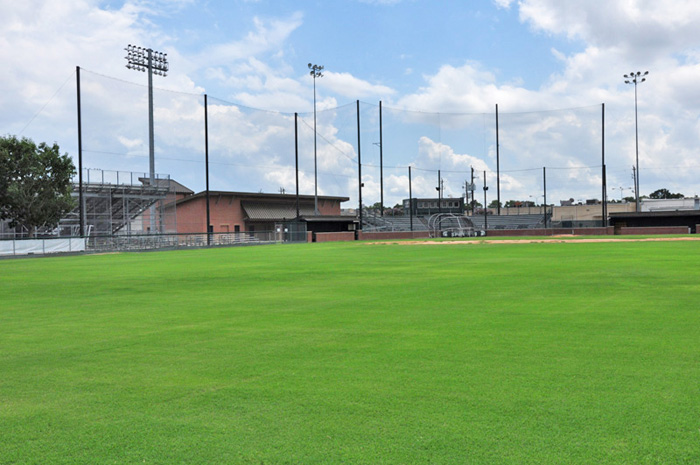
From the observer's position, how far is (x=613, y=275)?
1485 cm

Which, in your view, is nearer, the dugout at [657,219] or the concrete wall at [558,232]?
the dugout at [657,219]

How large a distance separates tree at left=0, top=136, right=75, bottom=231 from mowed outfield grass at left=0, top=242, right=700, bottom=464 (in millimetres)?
38829

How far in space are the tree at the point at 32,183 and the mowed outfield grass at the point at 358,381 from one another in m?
38.8

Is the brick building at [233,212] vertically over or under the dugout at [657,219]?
over

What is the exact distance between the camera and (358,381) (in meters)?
5.04

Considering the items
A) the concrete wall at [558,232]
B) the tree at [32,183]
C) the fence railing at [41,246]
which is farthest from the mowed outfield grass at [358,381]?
the concrete wall at [558,232]

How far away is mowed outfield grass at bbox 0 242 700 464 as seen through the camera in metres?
3.64

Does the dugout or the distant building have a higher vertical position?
the distant building

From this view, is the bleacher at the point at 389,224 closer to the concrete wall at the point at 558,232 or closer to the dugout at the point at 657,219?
the concrete wall at the point at 558,232

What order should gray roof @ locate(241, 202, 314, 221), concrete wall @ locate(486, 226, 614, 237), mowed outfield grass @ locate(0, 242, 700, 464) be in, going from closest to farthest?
mowed outfield grass @ locate(0, 242, 700, 464) → concrete wall @ locate(486, 226, 614, 237) → gray roof @ locate(241, 202, 314, 221)

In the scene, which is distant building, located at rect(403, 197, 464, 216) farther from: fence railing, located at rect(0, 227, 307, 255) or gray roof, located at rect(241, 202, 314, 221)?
fence railing, located at rect(0, 227, 307, 255)

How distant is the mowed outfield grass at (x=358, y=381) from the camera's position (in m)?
3.64

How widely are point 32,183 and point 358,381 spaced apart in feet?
154

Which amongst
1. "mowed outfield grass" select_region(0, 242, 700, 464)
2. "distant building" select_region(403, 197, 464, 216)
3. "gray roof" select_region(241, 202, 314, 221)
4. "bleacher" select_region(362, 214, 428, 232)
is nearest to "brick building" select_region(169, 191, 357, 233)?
"gray roof" select_region(241, 202, 314, 221)
